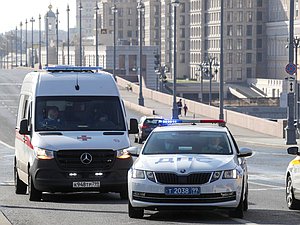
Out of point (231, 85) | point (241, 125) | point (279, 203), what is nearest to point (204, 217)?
point (279, 203)

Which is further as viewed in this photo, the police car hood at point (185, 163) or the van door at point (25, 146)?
the van door at point (25, 146)

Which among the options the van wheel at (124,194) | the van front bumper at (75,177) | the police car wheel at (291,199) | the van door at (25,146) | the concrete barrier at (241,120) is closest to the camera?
the police car wheel at (291,199)

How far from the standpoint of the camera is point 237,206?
16594 mm

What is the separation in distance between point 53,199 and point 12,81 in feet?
321

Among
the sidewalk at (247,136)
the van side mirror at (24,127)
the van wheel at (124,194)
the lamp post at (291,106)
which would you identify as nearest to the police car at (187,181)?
the van wheel at (124,194)

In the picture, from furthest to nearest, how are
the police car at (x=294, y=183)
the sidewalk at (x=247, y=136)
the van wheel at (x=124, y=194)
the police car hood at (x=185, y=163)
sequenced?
the sidewalk at (x=247, y=136) < the van wheel at (x=124, y=194) < the police car at (x=294, y=183) < the police car hood at (x=185, y=163)

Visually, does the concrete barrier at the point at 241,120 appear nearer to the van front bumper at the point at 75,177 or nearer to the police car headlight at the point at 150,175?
the van front bumper at the point at 75,177

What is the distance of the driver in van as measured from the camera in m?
21.1

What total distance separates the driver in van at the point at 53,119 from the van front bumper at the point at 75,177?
39.1 inches

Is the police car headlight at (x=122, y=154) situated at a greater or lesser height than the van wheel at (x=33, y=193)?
greater

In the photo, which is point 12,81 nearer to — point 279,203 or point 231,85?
point 231,85

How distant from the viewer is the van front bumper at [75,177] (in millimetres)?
20203

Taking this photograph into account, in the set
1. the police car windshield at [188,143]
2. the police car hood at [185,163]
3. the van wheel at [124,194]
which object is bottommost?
the van wheel at [124,194]

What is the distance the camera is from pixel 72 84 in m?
21.7
